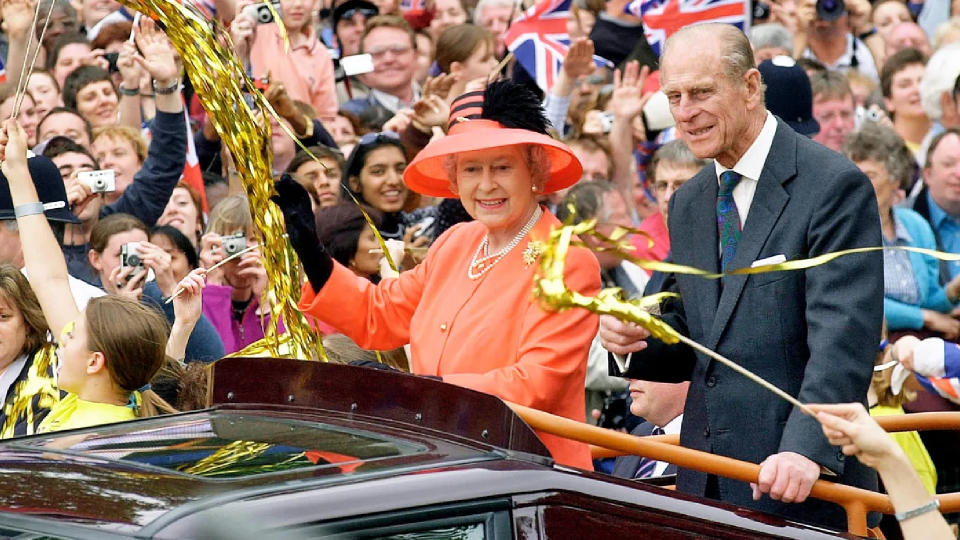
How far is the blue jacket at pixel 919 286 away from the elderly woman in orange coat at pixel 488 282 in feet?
12.1

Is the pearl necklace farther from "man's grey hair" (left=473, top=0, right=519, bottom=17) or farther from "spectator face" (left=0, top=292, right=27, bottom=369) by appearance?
"man's grey hair" (left=473, top=0, right=519, bottom=17)

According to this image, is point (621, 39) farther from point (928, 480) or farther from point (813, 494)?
point (813, 494)

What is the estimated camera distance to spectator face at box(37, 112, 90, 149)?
7.67 m

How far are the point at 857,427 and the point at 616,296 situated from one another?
22.8 inches

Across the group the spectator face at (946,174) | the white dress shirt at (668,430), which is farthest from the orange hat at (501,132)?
the spectator face at (946,174)

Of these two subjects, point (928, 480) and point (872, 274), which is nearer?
point (872, 274)

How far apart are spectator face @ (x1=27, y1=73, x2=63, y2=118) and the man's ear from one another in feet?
12.1

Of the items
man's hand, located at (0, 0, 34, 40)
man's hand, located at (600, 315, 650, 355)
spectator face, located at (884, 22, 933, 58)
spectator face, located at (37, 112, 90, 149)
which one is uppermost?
man's hand, located at (0, 0, 34, 40)

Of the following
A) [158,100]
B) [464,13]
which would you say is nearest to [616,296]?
[158,100]

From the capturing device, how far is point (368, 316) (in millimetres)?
4641

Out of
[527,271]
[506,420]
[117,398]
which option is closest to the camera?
[506,420]

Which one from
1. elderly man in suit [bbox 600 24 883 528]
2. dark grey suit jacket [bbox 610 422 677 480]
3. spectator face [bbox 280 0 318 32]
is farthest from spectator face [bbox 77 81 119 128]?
elderly man in suit [bbox 600 24 883 528]

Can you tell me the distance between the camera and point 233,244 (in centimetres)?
673

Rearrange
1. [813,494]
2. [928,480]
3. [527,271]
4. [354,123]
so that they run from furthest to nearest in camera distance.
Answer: [354,123] → [928,480] → [527,271] → [813,494]
